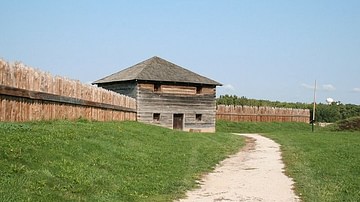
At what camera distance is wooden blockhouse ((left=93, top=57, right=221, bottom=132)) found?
1463 inches

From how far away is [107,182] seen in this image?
1082 centimetres

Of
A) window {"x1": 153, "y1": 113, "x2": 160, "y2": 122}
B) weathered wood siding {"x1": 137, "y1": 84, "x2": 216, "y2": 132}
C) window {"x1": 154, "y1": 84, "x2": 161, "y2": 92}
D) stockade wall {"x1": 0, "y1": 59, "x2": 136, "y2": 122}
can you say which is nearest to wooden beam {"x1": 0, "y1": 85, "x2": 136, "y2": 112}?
stockade wall {"x1": 0, "y1": 59, "x2": 136, "y2": 122}

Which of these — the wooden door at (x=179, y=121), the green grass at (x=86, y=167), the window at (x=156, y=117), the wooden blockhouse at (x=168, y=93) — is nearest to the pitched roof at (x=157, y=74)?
the wooden blockhouse at (x=168, y=93)

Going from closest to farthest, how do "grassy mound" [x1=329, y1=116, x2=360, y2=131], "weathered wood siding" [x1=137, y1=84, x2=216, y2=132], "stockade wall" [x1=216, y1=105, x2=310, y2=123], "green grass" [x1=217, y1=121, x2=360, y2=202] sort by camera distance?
"green grass" [x1=217, y1=121, x2=360, y2=202]
"weathered wood siding" [x1=137, y1=84, x2=216, y2=132]
"grassy mound" [x1=329, y1=116, x2=360, y2=131]
"stockade wall" [x1=216, y1=105, x2=310, y2=123]

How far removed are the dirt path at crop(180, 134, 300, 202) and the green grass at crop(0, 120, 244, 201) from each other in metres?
0.46

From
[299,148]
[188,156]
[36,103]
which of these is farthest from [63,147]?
[299,148]

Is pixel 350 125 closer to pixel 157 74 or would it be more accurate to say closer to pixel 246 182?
pixel 157 74

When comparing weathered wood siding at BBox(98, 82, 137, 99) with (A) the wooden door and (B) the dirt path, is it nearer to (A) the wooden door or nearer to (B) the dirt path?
(A) the wooden door

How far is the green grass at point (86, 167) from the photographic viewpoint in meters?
8.80

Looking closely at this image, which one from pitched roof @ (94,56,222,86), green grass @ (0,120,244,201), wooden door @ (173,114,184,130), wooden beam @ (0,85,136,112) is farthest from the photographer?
wooden door @ (173,114,184,130)

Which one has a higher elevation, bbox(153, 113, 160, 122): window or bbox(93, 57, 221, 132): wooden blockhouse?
bbox(93, 57, 221, 132): wooden blockhouse

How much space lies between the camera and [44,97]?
1758cm

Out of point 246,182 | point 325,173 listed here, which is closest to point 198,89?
point 325,173

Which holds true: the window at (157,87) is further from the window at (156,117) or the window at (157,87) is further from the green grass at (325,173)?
the green grass at (325,173)
